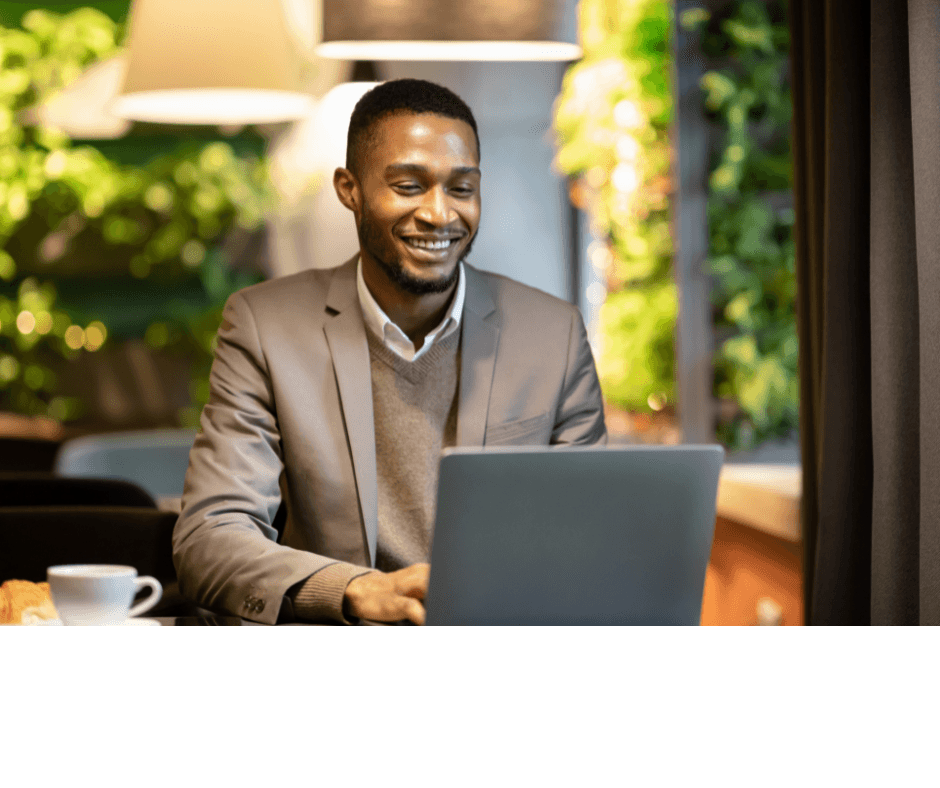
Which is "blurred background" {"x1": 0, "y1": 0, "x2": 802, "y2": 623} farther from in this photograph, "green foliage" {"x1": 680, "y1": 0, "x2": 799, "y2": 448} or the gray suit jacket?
the gray suit jacket

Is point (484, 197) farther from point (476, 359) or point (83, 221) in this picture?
point (476, 359)

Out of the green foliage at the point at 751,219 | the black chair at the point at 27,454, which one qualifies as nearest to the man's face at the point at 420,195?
the green foliage at the point at 751,219

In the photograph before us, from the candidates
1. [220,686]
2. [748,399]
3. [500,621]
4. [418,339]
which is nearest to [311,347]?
[418,339]

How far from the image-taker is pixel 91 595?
1.23 metres

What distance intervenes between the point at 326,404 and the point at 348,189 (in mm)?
360

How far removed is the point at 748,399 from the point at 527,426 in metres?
1.41

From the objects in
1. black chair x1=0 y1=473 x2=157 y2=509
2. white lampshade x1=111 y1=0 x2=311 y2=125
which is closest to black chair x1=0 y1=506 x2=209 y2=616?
black chair x1=0 y1=473 x2=157 y2=509

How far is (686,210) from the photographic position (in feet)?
9.99

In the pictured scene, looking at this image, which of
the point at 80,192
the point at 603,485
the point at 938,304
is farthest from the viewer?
the point at 80,192

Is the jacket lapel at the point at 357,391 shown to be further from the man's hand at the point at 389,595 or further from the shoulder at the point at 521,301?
the man's hand at the point at 389,595

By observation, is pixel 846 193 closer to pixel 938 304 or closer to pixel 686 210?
pixel 938 304

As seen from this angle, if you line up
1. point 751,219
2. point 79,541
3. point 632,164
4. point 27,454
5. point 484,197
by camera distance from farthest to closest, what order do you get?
1. point 27,454
2. point 484,197
3. point 632,164
4. point 751,219
5. point 79,541

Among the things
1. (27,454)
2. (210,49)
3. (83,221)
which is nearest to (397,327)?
(210,49)

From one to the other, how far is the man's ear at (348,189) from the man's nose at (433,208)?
12 centimetres
